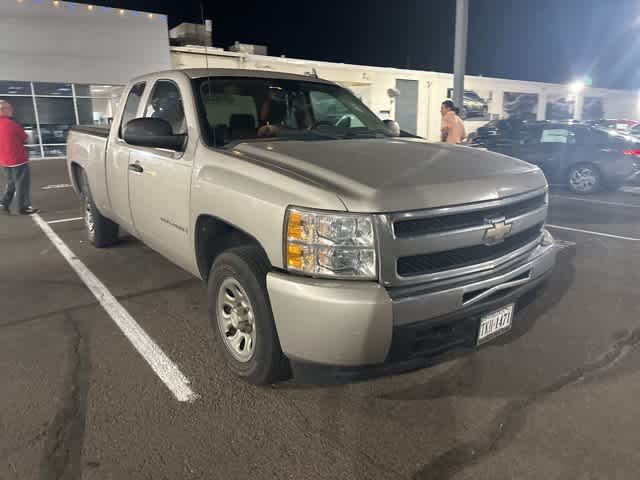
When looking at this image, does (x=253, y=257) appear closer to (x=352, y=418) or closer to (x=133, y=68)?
(x=352, y=418)

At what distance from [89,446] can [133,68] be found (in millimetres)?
19642

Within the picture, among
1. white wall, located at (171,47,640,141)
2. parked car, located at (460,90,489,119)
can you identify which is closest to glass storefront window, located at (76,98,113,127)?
white wall, located at (171,47,640,141)

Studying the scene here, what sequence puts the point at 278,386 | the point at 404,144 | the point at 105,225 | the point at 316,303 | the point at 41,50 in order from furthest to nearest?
the point at 41,50
the point at 105,225
the point at 404,144
the point at 278,386
the point at 316,303

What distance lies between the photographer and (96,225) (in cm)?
589

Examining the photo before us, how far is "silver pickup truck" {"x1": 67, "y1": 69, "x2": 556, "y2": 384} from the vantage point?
2334mm

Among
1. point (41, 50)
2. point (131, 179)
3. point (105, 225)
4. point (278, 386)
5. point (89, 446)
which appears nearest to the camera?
point (89, 446)

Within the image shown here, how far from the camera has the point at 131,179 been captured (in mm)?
4176

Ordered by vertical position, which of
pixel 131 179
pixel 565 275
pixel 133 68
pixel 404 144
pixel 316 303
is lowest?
pixel 565 275

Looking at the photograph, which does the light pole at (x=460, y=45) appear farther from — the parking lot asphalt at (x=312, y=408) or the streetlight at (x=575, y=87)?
the streetlight at (x=575, y=87)

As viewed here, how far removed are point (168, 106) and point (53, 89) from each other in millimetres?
17222

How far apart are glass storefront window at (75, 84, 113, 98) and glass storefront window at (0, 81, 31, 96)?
1.66 m

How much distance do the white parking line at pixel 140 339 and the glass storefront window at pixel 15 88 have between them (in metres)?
15.1

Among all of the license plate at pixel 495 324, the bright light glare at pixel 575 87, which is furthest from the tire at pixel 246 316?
the bright light glare at pixel 575 87

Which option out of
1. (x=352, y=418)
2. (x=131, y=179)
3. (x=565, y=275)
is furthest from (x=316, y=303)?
(x=565, y=275)
